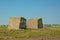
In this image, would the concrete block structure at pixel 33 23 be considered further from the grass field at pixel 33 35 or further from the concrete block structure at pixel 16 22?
the grass field at pixel 33 35

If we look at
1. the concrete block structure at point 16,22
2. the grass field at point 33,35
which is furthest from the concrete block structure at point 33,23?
the grass field at point 33,35

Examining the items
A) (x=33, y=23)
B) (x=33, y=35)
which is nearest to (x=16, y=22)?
(x=33, y=23)

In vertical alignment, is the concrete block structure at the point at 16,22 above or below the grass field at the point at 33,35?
above

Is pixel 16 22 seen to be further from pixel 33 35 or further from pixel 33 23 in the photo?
pixel 33 35

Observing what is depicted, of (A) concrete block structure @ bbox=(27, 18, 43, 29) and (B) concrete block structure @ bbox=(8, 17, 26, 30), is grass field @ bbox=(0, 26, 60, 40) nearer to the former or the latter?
(B) concrete block structure @ bbox=(8, 17, 26, 30)

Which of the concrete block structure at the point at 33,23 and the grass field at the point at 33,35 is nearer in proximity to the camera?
the grass field at the point at 33,35

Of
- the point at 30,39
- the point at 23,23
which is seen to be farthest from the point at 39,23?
the point at 30,39

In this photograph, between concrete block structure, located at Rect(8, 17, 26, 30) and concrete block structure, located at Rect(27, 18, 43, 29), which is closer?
concrete block structure, located at Rect(8, 17, 26, 30)

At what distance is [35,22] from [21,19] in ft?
22.8

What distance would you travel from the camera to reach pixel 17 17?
131 ft

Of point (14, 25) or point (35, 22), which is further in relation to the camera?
point (35, 22)

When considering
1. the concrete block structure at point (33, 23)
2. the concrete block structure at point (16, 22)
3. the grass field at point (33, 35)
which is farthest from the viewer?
the concrete block structure at point (33, 23)

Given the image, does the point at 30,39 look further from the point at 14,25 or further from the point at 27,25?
the point at 27,25

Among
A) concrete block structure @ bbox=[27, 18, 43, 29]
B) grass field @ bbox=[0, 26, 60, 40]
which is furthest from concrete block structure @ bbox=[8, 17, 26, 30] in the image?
grass field @ bbox=[0, 26, 60, 40]
